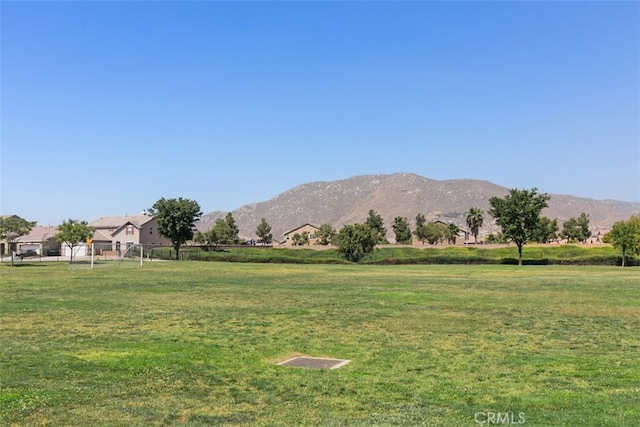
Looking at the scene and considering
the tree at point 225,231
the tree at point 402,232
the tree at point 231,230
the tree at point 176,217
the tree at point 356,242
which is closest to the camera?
the tree at point 356,242

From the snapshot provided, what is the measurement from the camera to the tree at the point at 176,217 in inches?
3905

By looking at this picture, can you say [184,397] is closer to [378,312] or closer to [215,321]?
[215,321]

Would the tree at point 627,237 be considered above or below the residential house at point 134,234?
below

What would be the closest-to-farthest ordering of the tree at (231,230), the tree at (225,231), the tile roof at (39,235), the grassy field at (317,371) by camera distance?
1. the grassy field at (317,371)
2. the tile roof at (39,235)
3. the tree at (225,231)
4. the tree at (231,230)

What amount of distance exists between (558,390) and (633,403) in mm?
1127

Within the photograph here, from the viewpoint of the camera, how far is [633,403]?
328 inches

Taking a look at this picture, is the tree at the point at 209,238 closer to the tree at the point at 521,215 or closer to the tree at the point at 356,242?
the tree at the point at 356,242

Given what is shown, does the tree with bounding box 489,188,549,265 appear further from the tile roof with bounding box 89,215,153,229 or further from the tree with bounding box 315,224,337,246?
the tile roof with bounding box 89,215,153,229

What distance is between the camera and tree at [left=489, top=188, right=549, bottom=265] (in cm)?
7912

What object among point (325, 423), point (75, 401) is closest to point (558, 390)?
point (325, 423)

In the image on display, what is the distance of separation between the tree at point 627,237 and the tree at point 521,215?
9.92 m

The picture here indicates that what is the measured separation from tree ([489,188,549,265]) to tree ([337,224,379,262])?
1902 centimetres

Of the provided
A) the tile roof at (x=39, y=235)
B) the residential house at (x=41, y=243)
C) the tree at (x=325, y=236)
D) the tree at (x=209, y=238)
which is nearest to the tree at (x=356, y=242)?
the tree at (x=209, y=238)

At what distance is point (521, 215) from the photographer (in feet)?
261
